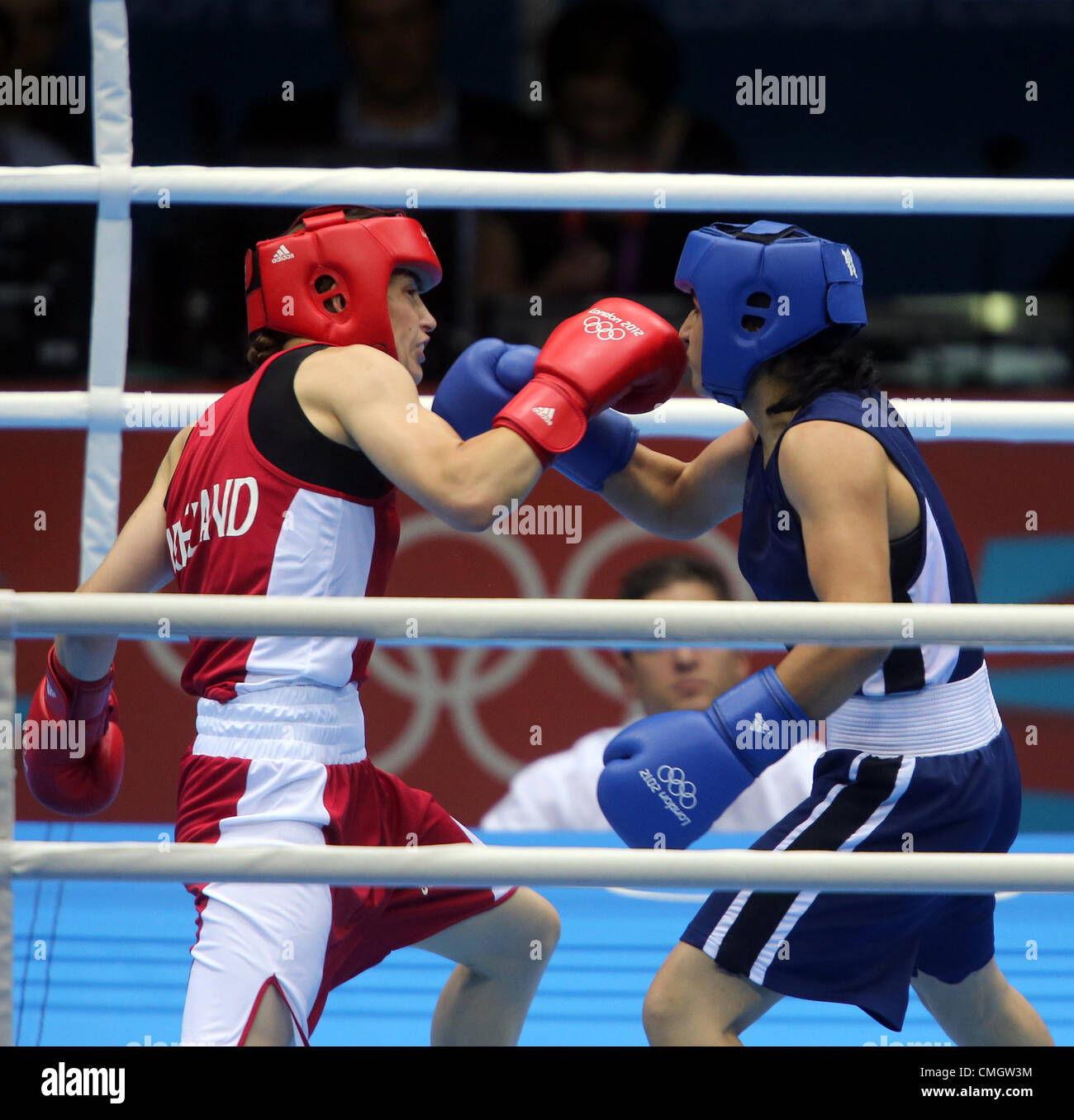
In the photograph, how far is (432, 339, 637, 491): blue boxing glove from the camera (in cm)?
202

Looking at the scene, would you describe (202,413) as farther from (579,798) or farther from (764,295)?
(579,798)

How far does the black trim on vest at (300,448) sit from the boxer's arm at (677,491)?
0.51m

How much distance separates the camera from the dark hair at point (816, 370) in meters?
1.83

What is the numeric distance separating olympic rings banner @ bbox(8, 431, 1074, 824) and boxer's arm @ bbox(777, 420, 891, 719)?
221 cm

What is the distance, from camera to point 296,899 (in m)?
1.58

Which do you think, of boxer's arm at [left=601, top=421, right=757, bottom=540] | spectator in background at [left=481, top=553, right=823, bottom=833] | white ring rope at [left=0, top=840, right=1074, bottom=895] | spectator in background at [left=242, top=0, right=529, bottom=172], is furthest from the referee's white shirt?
white ring rope at [left=0, top=840, right=1074, bottom=895]

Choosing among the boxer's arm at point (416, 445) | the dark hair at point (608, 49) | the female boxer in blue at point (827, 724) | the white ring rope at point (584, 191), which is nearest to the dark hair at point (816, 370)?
the female boxer in blue at point (827, 724)

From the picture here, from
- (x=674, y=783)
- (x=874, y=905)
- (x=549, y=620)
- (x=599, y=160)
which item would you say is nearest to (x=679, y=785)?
(x=674, y=783)

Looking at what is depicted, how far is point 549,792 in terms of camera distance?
12.5 feet

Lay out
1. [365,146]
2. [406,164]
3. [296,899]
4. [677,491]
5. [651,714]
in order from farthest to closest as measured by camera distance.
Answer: [365,146]
[406,164]
[651,714]
[677,491]
[296,899]

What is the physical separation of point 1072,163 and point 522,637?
6466 mm

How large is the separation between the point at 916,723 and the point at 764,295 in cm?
60

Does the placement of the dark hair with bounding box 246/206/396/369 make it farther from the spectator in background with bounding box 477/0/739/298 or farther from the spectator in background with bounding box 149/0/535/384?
the spectator in background with bounding box 477/0/739/298

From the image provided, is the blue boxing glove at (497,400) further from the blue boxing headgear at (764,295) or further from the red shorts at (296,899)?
the red shorts at (296,899)
